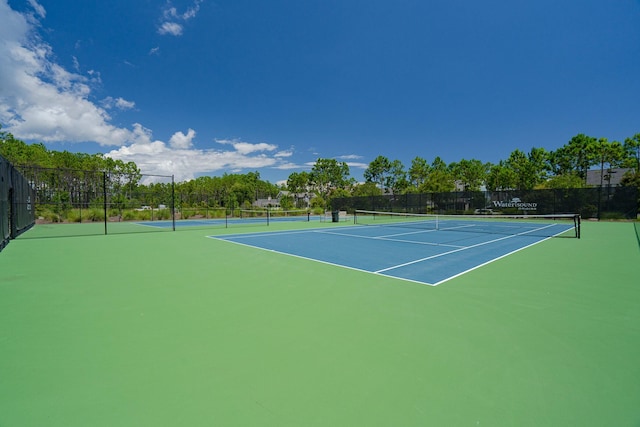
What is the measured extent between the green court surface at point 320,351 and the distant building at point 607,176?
48969mm

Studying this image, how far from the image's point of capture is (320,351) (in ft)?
9.71

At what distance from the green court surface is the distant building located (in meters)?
49.0

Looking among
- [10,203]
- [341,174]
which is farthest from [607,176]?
[10,203]

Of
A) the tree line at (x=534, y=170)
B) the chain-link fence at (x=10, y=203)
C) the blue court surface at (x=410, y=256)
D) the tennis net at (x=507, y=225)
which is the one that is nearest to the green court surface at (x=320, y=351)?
the blue court surface at (x=410, y=256)

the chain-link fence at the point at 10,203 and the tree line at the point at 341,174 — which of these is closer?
the chain-link fence at the point at 10,203

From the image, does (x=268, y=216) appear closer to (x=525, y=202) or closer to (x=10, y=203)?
(x=10, y=203)

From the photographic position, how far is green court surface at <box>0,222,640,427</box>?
211 centimetres

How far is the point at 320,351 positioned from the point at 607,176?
181ft

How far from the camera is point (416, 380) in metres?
2.46

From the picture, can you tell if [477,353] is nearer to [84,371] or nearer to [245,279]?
[84,371]

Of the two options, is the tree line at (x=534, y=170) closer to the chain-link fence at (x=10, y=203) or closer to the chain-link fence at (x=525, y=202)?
the chain-link fence at (x=525, y=202)

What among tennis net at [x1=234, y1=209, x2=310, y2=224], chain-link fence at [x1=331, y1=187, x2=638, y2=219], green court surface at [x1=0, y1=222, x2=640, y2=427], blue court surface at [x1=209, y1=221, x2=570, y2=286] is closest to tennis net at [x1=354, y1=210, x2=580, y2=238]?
chain-link fence at [x1=331, y1=187, x2=638, y2=219]

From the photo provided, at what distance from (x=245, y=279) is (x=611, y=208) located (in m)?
27.8

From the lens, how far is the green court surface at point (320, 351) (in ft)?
6.92
